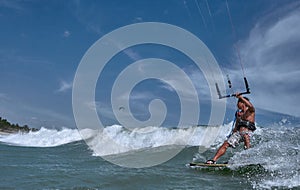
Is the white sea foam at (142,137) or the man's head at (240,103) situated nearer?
the man's head at (240,103)

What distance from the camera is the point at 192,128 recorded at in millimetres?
18781

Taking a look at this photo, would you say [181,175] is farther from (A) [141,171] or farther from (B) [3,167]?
(B) [3,167]

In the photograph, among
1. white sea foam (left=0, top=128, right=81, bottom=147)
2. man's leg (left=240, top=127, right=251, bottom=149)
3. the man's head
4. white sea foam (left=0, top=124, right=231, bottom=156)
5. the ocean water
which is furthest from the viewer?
white sea foam (left=0, top=128, right=81, bottom=147)

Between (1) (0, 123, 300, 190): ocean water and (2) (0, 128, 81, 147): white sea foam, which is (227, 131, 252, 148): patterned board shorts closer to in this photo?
(1) (0, 123, 300, 190): ocean water

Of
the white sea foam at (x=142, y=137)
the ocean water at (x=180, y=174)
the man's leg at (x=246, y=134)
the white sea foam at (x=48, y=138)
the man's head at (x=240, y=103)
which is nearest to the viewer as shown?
the ocean water at (x=180, y=174)

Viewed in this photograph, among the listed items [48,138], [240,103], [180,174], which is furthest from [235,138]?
[48,138]

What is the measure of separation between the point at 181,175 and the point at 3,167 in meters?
4.64

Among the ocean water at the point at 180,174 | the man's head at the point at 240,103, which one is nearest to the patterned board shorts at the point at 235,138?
the ocean water at the point at 180,174

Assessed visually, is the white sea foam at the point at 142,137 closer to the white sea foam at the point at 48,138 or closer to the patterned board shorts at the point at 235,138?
the white sea foam at the point at 48,138

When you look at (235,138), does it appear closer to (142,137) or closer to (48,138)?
(142,137)

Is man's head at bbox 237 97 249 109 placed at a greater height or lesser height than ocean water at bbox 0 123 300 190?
greater

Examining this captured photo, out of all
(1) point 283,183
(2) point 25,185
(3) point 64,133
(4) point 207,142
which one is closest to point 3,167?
(2) point 25,185

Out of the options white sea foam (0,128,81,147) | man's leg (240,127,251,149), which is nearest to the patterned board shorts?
man's leg (240,127,251,149)

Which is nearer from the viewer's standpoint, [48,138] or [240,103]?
[240,103]
